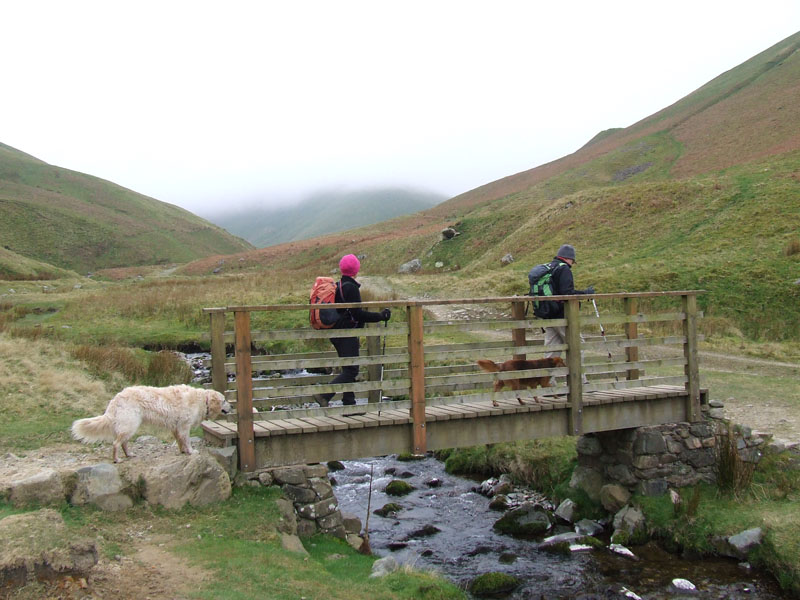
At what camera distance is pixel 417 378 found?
8562 mm

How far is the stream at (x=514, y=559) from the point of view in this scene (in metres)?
8.25

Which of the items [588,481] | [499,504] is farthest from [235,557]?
[588,481]

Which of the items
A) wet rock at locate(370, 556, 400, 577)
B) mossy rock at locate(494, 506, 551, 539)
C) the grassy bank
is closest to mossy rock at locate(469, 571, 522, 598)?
the grassy bank

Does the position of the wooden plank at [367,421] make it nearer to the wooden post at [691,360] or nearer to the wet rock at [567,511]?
the wet rock at [567,511]

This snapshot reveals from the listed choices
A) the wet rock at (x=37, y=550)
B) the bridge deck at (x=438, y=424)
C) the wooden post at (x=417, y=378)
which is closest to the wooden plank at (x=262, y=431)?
the bridge deck at (x=438, y=424)

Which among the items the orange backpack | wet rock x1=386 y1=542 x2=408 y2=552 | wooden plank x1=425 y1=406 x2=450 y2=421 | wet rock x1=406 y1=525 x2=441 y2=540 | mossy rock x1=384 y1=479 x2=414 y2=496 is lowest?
wet rock x1=406 y1=525 x2=441 y2=540

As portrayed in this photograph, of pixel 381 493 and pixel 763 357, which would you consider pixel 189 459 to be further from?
pixel 763 357

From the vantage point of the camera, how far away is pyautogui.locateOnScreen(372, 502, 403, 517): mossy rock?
11242 millimetres

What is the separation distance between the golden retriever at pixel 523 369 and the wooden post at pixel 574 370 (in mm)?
199

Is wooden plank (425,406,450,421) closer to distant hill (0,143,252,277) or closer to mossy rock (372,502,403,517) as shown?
mossy rock (372,502,403,517)

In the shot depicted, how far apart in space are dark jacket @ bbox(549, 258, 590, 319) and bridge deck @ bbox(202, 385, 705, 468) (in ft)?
4.73

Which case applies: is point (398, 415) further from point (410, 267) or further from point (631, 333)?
point (410, 267)

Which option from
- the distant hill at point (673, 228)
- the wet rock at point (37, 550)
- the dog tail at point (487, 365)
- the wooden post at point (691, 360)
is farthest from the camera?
the distant hill at point (673, 228)

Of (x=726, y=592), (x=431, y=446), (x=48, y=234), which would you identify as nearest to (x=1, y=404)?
(x=431, y=446)
